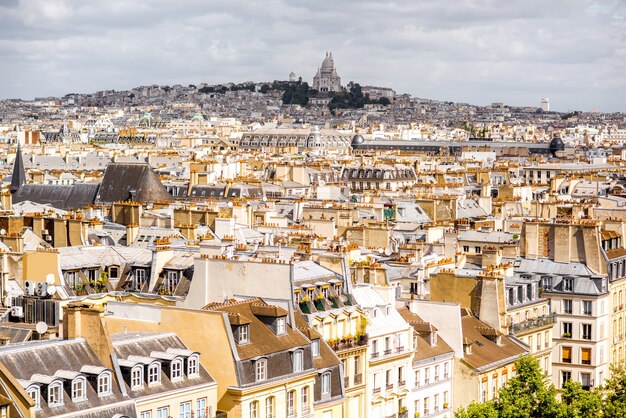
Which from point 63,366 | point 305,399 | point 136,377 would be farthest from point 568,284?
point 63,366

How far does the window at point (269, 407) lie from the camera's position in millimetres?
26953

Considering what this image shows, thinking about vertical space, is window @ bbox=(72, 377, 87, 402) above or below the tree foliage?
above

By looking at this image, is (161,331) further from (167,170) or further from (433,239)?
(167,170)

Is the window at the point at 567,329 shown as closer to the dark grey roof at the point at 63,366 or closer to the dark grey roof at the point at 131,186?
the dark grey roof at the point at 63,366

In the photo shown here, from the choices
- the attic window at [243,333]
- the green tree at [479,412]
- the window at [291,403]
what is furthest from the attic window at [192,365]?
the green tree at [479,412]

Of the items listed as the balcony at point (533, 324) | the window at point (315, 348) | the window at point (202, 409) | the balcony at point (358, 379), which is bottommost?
the balcony at point (533, 324)

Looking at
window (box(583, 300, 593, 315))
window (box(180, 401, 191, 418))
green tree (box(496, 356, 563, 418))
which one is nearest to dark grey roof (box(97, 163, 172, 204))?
window (box(583, 300, 593, 315))

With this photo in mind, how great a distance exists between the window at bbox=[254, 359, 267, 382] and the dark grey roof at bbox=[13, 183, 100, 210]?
1694 inches

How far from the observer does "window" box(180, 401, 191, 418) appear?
25.2m

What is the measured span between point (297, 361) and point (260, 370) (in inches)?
49.3

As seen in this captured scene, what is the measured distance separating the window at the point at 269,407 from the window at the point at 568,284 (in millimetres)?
18431

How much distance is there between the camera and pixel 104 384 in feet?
78.2

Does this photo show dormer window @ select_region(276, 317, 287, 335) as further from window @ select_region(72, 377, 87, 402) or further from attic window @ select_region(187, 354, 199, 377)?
window @ select_region(72, 377, 87, 402)

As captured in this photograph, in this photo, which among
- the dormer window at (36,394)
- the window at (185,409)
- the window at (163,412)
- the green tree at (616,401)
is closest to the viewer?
the dormer window at (36,394)
